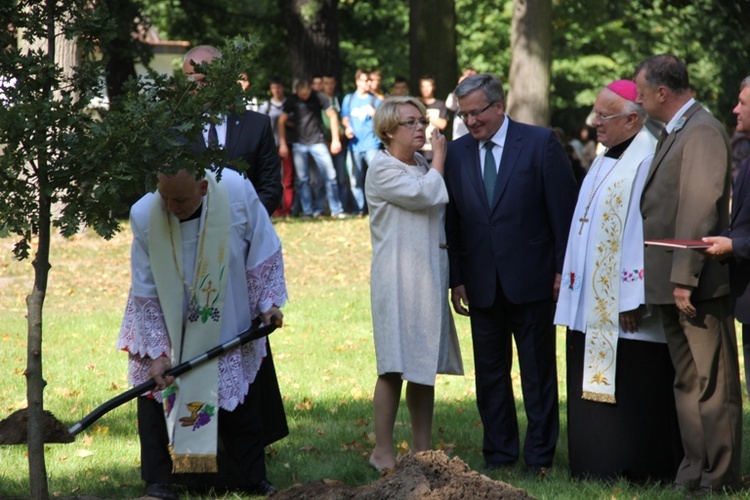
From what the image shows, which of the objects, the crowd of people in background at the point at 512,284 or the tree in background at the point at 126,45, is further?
the tree in background at the point at 126,45

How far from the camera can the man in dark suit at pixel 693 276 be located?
5980 mm

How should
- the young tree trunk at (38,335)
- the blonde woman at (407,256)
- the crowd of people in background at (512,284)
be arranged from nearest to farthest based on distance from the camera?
the young tree trunk at (38,335), the crowd of people in background at (512,284), the blonde woman at (407,256)

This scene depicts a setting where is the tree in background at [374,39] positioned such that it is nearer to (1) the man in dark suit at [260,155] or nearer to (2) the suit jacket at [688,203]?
(1) the man in dark suit at [260,155]

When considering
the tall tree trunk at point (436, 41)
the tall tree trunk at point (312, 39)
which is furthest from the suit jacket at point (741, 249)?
the tall tree trunk at point (312, 39)

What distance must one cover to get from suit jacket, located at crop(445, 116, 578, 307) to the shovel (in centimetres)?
141

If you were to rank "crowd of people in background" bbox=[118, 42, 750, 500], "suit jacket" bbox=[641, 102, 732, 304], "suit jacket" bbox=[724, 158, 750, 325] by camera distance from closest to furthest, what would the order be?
"suit jacket" bbox=[724, 158, 750, 325]
"suit jacket" bbox=[641, 102, 732, 304]
"crowd of people in background" bbox=[118, 42, 750, 500]

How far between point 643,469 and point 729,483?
559 millimetres

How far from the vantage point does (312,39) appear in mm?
22031

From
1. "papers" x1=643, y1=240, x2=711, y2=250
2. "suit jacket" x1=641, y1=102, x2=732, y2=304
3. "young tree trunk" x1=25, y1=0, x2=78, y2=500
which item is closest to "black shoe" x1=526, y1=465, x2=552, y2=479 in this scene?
"suit jacket" x1=641, y1=102, x2=732, y2=304

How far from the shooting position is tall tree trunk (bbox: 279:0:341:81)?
21.9m

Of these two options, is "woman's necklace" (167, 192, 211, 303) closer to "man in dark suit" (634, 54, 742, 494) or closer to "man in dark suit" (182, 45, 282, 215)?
"man in dark suit" (182, 45, 282, 215)

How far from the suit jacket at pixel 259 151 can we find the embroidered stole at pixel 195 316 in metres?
1.18

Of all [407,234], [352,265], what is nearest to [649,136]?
[407,234]

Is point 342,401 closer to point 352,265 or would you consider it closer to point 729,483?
point 729,483
